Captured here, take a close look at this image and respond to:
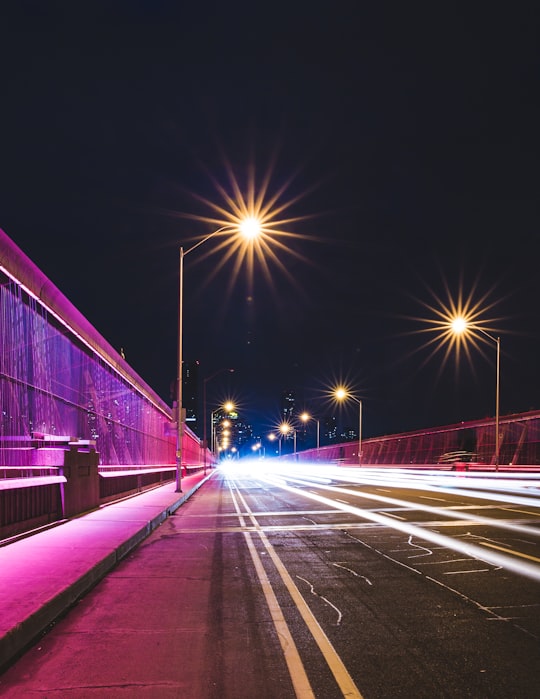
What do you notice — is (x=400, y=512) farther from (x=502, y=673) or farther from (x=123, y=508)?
(x=502, y=673)

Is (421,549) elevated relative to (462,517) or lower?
elevated

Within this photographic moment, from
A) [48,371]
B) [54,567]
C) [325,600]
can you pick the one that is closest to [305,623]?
[325,600]

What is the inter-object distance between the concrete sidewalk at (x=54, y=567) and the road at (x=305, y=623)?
0.64 feet

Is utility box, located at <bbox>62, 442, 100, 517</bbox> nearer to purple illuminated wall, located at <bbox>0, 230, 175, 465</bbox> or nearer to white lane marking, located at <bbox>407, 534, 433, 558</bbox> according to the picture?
purple illuminated wall, located at <bbox>0, 230, 175, 465</bbox>

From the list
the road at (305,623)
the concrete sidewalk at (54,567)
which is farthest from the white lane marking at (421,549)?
the concrete sidewalk at (54,567)

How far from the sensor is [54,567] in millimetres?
8484

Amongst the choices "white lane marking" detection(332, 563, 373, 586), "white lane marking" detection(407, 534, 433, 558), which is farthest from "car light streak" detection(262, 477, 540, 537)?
"white lane marking" detection(332, 563, 373, 586)

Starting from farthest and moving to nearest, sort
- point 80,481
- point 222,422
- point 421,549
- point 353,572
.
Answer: point 222,422 < point 80,481 < point 421,549 < point 353,572

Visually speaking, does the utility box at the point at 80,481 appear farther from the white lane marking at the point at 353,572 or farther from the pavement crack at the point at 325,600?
the pavement crack at the point at 325,600

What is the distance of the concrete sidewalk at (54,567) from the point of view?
586 cm

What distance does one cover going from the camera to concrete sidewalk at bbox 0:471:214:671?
5863 millimetres

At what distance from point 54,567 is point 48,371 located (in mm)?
8095

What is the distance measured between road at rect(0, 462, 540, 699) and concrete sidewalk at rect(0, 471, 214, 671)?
19 centimetres

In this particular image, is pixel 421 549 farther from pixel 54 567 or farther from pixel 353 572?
pixel 54 567
